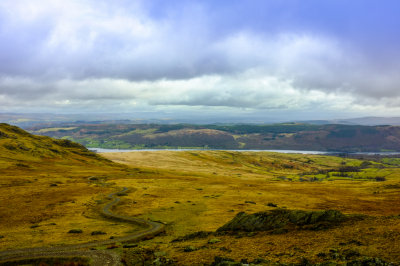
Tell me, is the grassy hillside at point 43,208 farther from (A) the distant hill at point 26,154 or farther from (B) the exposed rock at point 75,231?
(A) the distant hill at point 26,154

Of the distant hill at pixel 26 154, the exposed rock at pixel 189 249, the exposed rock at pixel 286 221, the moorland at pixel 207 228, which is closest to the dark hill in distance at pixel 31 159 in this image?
the distant hill at pixel 26 154

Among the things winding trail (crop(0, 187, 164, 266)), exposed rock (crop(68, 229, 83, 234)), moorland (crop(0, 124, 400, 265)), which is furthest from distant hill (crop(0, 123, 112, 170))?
winding trail (crop(0, 187, 164, 266))

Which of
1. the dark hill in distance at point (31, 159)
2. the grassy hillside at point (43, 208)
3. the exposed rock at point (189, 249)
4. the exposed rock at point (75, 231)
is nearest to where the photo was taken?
the exposed rock at point (189, 249)

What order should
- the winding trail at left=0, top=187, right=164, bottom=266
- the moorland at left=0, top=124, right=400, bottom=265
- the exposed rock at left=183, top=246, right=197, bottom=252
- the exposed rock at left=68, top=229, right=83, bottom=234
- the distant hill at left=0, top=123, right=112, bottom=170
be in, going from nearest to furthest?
the moorland at left=0, top=124, right=400, bottom=265 < the winding trail at left=0, top=187, right=164, bottom=266 < the exposed rock at left=183, top=246, right=197, bottom=252 < the exposed rock at left=68, top=229, right=83, bottom=234 < the distant hill at left=0, top=123, right=112, bottom=170

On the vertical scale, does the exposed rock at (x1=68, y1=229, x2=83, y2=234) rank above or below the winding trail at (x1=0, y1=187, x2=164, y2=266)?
below

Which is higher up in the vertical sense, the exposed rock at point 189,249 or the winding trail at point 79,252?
the exposed rock at point 189,249

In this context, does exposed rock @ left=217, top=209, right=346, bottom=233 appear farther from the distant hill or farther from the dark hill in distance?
the distant hill

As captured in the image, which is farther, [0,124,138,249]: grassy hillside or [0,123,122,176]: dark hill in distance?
[0,123,122,176]: dark hill in distance

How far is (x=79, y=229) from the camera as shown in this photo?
1893 inches

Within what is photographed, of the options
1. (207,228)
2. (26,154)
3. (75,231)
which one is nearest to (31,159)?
(26,154)

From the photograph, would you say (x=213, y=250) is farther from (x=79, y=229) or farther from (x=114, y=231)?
(x=79, y=229)

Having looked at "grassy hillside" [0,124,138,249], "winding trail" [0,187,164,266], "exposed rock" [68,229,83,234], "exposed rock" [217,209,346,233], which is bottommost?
"grassy hillside" [0,124,138,249]

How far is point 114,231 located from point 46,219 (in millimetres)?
21534

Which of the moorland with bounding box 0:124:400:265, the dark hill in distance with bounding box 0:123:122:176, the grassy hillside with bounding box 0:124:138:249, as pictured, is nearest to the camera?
the moorland with bounding box 0:124:400:265
